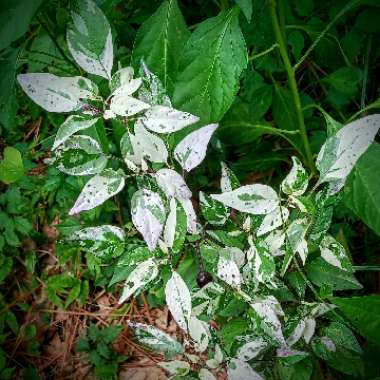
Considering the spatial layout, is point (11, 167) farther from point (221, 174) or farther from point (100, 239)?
point (221, 174)

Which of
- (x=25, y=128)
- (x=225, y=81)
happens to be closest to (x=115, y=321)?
(x=25, y=128)

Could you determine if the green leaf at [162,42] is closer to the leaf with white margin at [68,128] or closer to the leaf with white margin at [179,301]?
the leaf with white margin at [68,128]

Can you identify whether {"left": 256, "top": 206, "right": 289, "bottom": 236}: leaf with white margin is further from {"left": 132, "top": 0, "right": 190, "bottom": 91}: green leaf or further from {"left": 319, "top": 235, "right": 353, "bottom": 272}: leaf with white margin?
{"left": 132, "top": 0, "right": 190, "bottom": 91}: green leaf

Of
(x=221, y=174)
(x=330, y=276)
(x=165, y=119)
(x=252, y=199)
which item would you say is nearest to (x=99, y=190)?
(x=165, y=119)

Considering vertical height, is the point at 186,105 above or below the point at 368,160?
above

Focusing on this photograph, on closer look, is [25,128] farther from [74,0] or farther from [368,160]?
[368,160]
